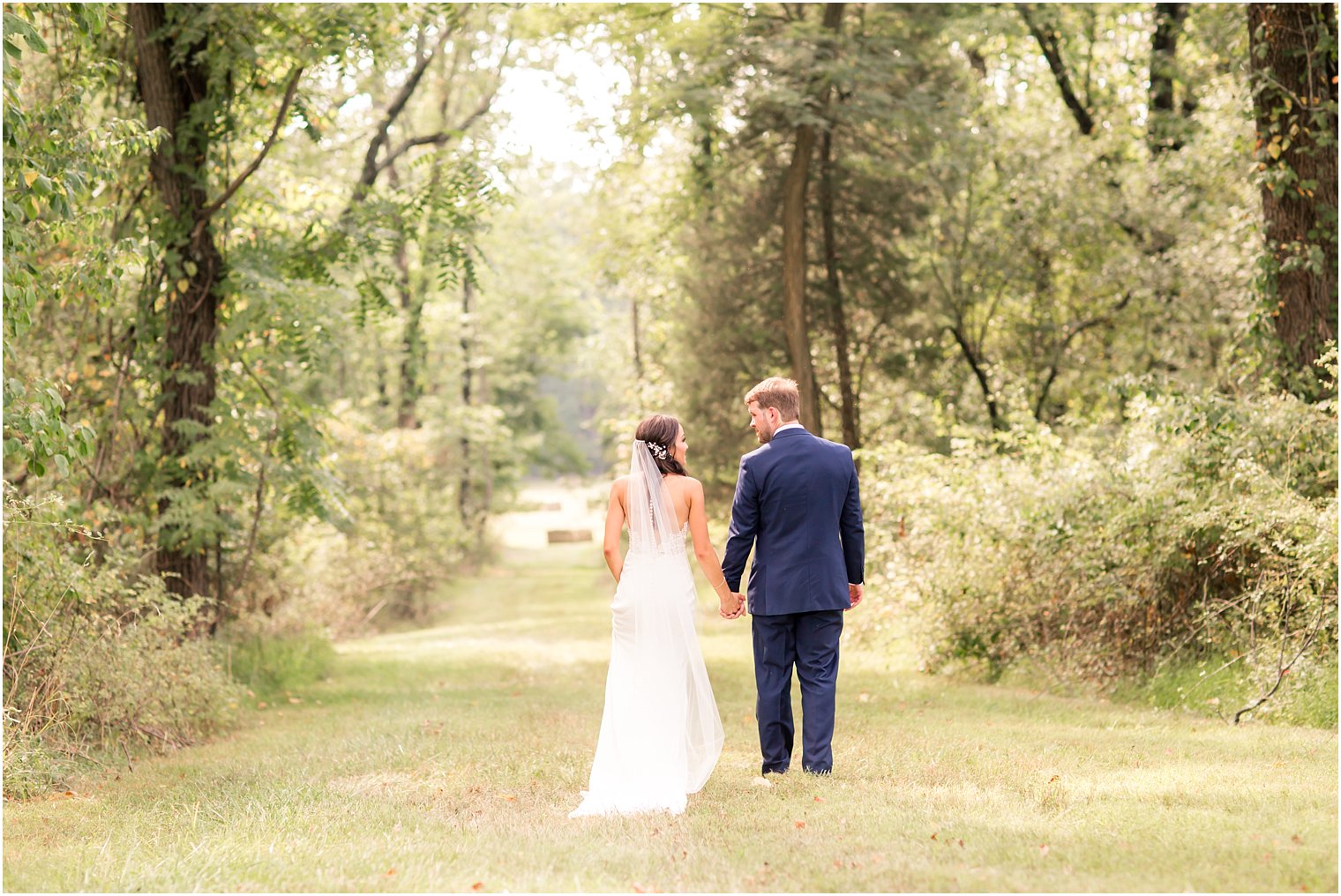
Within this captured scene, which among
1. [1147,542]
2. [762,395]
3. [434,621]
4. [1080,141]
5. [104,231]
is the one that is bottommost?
[434,621]

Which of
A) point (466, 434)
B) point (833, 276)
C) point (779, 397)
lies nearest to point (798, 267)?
point (833, 276)

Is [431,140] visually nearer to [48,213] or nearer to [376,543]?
[376,543]

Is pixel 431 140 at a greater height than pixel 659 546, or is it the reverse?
pixel 431 140

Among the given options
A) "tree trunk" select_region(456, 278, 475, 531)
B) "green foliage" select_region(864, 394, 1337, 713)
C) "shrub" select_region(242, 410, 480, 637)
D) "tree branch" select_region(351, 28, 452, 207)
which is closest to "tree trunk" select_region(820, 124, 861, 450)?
"tree branch" select_region(351, 28, 452, 207)

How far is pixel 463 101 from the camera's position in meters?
26.4

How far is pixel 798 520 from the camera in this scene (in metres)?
6.81

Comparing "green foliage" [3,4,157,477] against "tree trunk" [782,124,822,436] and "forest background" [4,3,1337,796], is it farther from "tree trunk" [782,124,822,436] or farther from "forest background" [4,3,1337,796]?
"tree trunk" [782,124,822,436]

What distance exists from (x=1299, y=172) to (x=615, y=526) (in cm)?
771

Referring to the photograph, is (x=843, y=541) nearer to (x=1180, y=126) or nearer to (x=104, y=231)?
(x=104, y=231)

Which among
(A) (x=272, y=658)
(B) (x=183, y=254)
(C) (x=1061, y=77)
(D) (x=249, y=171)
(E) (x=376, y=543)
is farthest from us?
(E) (x=376, y=543)

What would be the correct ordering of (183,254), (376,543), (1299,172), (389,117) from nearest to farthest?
(1299,172)
(183,254)
(389,117)
(376,543)

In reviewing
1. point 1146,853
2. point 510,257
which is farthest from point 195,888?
point 510,257

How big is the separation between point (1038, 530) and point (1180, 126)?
12.7m

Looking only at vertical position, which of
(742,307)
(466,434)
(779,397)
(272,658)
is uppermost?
A: (742,307)
